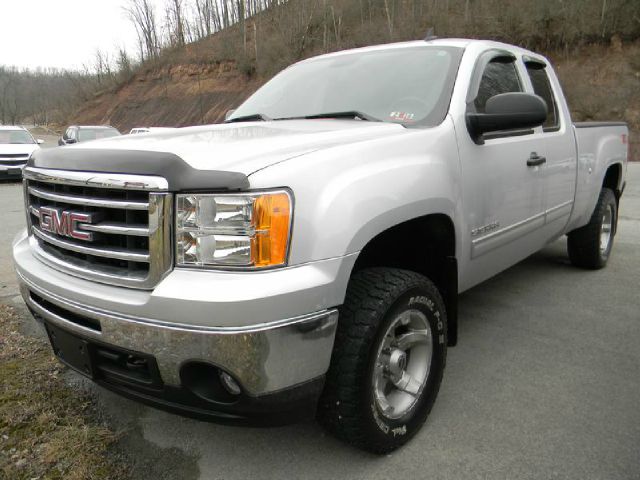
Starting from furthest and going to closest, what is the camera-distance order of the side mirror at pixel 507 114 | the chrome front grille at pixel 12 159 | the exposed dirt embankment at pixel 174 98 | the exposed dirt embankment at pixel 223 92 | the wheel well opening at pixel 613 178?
the exposed dirt embankment at pixel 174 98
the exposed dirt embankment at pixel 223 92
the chrome front grille at pixel 12 159
the wheel well opening at pixel 613 178
the side mirror at pixel 507 114

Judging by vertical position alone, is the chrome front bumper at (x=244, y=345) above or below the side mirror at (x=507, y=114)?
below

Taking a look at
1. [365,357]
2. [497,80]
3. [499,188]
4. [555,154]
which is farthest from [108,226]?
[555,154]

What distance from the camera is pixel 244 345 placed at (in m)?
1.63

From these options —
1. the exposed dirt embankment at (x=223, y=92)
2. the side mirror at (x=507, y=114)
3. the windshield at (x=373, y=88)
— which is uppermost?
the exposed dirt embankment at (x=223, y=92)

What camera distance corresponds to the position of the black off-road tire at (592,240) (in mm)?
4535

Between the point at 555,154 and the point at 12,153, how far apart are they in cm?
1449

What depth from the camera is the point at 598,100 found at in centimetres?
1995

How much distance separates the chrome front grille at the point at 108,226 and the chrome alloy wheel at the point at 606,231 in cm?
439

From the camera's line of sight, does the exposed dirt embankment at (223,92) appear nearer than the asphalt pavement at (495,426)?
No

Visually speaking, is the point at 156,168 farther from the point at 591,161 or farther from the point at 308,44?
the point at 308,44

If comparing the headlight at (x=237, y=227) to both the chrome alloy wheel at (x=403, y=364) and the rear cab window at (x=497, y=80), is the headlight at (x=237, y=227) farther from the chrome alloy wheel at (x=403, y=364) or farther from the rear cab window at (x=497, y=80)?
the rear cab window at (x=497, y=80)

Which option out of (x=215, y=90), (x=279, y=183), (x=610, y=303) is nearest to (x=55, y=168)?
(x=279, y=183)

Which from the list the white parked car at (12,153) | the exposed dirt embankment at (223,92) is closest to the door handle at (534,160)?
the white parked car at (12,153)

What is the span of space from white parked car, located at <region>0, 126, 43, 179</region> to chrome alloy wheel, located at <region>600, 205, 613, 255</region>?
13643 mm
